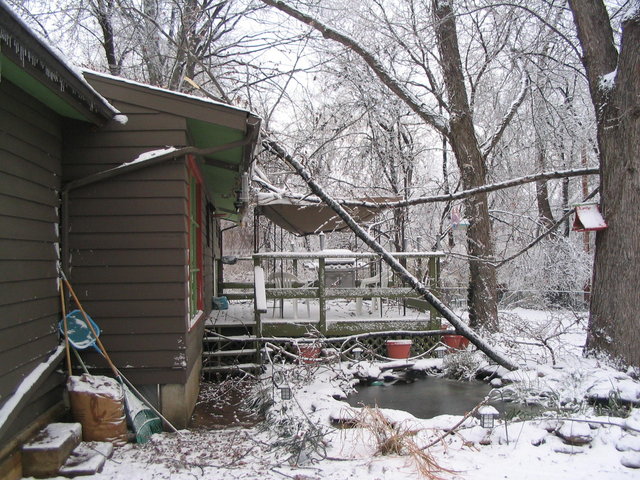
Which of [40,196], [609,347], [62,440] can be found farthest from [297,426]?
[609,347]

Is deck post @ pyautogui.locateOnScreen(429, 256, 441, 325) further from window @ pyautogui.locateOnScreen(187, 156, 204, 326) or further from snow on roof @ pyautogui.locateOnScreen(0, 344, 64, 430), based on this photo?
snow on roof @ pyautogui.locateOnScreen(0, 344, 64, 430)

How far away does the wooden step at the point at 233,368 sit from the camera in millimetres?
6875

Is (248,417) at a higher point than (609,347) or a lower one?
lower

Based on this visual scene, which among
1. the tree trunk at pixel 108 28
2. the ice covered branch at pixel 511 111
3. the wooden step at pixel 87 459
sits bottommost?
the wooden step at pixel 87 459

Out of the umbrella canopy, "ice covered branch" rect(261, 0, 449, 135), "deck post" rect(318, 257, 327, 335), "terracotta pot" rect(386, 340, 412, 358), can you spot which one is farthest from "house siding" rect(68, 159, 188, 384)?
"ice covered branch" rect(261, 0, 449, 135)

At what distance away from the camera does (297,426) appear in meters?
4.29

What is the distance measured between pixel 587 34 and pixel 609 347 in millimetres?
3825

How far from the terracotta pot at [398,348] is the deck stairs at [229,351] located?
87.2 inches

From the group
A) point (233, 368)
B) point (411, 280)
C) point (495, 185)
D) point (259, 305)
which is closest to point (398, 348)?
point (411, 280)

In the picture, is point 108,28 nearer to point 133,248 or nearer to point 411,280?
point 133,248

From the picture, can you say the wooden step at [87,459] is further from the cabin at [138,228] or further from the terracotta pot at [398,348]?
the terracotta pot at [398,348]

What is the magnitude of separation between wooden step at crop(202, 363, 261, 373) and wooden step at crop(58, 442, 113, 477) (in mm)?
2913

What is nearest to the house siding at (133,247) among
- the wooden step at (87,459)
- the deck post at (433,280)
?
the wooden step at (87,459)

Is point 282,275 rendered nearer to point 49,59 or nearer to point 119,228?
point 119,228
